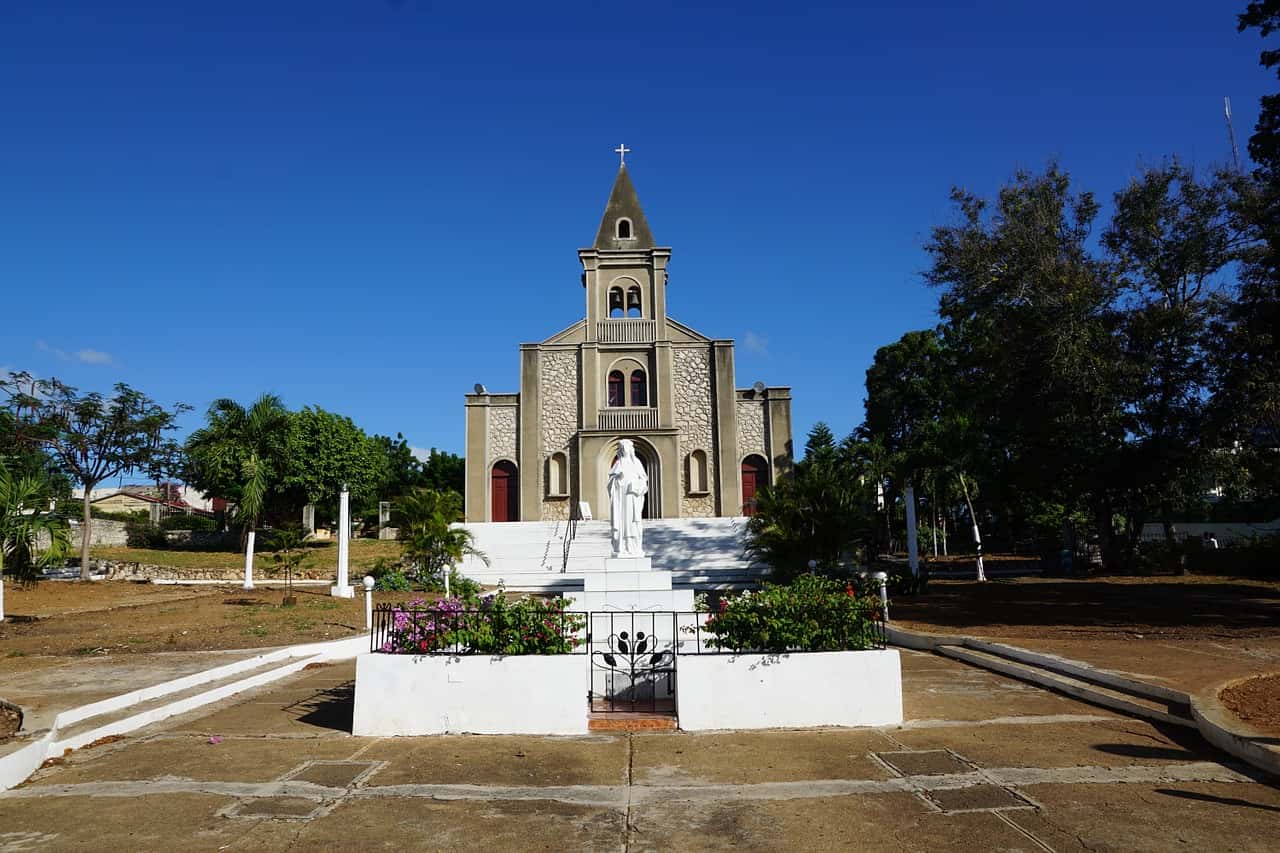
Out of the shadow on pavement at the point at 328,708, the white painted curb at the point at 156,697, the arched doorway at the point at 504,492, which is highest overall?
the arched doorway at the point at 504,492

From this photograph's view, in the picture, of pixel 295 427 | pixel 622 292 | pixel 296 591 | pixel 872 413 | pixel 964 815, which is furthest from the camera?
pixel 872 413

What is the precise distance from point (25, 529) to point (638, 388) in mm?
23474

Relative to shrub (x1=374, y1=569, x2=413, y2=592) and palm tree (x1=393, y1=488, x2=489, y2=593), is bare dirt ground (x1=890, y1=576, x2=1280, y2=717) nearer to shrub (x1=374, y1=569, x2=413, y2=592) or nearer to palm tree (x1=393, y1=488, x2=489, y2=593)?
palm tree (x1=393, y1=488, x2=489, y2=593)

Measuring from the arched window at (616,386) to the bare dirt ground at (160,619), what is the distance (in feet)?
48.7

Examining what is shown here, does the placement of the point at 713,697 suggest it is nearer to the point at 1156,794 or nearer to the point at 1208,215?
the point at 1156,794

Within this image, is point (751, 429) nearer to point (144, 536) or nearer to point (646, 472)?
point (646, 472)

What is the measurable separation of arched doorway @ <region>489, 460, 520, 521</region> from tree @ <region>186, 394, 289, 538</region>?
8.56 meters

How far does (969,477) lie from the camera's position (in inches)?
1479

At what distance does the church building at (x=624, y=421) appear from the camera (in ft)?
112

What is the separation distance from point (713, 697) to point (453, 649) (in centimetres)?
253

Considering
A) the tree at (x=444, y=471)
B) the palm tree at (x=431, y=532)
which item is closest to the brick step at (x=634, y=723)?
the palm tree at (x=431, y=532)

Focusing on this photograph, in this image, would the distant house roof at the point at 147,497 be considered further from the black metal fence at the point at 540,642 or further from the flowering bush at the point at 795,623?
the flowering bush at the point at 795,623

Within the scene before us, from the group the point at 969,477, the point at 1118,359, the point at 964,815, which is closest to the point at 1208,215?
the point at 1118,359

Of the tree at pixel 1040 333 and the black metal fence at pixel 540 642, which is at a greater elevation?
the tree at pixel 1040 333
